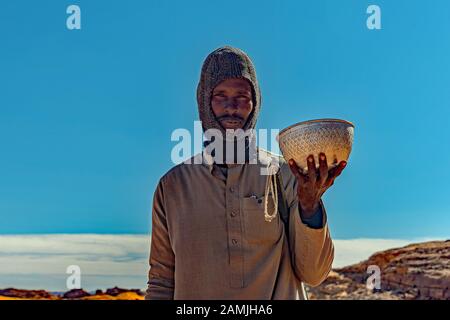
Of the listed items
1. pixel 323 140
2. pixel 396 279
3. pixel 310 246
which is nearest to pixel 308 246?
pixel 310 246

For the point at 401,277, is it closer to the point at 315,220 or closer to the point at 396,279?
the point at 396,279

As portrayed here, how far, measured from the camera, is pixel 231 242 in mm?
2312

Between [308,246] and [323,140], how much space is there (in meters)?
0.40

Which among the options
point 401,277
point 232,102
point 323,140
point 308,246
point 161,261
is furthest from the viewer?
point 401,277

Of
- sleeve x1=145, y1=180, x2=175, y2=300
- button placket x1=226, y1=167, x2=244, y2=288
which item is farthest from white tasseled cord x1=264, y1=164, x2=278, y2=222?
sleeve x1=145, y1=180, x2=175, y2=300

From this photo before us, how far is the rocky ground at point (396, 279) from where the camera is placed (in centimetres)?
1878

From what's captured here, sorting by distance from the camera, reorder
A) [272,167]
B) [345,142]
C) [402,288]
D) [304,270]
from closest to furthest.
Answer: [345,142]
[304,270]
[272,167]
[402,288]

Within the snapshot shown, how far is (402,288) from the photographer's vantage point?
2030 centimetres

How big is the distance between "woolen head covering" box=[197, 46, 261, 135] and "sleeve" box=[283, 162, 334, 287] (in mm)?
406

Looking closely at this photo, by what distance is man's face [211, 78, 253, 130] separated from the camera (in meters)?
2.44

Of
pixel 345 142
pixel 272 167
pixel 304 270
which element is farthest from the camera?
pixel 272 167
